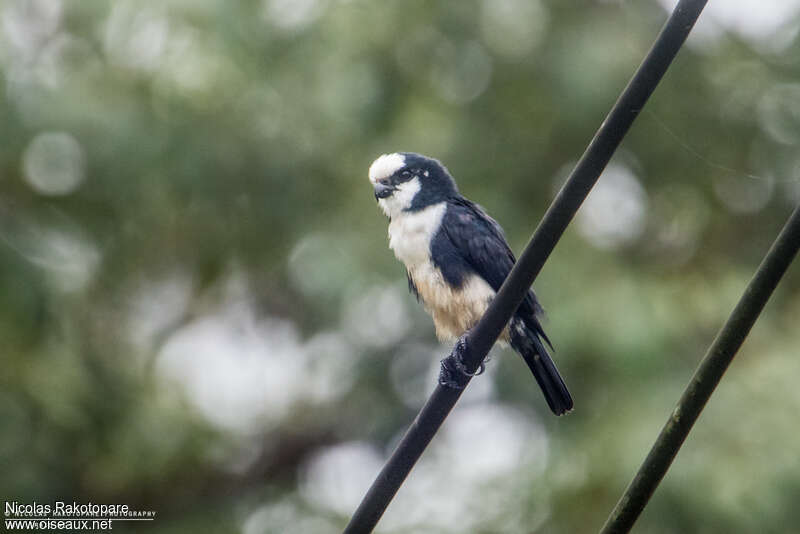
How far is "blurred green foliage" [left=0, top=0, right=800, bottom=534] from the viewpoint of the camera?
5.38m

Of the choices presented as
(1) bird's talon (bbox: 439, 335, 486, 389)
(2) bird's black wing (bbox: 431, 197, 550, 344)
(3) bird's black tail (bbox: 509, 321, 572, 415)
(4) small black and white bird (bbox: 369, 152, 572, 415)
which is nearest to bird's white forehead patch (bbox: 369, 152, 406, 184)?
(4) small black and white bird (bbox: 369, 152, 572, 415)

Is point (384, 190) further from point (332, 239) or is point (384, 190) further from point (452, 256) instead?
point (332, 239)

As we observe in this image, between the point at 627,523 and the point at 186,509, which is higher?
the point at 627,523

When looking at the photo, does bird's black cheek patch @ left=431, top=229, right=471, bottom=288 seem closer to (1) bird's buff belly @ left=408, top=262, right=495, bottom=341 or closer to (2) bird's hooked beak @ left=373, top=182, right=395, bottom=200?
(1) bird's buff belly @ left=408, top=262, right=495, bottom=341

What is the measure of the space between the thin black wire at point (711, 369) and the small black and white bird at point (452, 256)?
59.8 inches

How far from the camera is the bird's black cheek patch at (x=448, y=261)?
3533 millimetres

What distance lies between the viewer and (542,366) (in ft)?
11.3

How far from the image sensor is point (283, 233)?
6.42 meters

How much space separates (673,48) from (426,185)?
1930 mm

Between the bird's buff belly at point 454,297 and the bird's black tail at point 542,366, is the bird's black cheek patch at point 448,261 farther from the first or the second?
the bird's black tail at point 542,366

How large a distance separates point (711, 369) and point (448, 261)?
1.81 m

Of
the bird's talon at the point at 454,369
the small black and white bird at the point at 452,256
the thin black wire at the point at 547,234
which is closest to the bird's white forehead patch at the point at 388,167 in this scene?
the small black and white bird at the point at 452,256

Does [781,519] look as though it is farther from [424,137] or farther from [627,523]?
[627,523]

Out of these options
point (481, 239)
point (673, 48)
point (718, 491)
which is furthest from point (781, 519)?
point (673, 48)
